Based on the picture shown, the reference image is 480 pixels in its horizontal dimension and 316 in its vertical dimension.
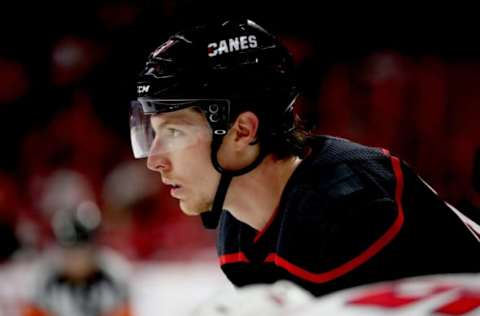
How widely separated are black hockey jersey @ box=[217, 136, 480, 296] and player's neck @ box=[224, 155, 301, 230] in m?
0.06

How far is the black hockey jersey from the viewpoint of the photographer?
174 centimetres

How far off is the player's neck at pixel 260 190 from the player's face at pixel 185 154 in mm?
56

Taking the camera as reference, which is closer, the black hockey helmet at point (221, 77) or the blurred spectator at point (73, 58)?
the black hockey helmet at point (221, 77)

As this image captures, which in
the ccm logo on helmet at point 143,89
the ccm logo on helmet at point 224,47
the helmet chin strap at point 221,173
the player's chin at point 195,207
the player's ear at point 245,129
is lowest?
the player's chin at point 195,207

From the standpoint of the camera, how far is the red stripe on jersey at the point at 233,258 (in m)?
2.15

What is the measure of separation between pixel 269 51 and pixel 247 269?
1.67ft

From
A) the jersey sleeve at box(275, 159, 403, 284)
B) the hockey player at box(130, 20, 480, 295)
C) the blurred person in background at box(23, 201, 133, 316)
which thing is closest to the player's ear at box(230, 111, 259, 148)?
the hockey player at box(130, 20, 480, 295)

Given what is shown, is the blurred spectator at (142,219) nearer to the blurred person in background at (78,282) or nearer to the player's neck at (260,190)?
the blurred person in background at (78,282)

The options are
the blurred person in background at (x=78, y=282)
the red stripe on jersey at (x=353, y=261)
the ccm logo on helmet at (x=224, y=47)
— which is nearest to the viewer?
the red stripe on jersey at (x=353, y=261)

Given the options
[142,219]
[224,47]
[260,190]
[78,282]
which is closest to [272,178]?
[260,190]

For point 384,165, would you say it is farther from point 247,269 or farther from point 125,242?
point 125,242

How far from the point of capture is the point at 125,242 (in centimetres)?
584

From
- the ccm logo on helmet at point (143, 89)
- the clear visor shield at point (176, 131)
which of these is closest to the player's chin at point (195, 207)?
the clear visor shield at point (176, 131)

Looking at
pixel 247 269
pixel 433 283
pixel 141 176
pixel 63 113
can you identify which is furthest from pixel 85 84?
pixel 433 283
